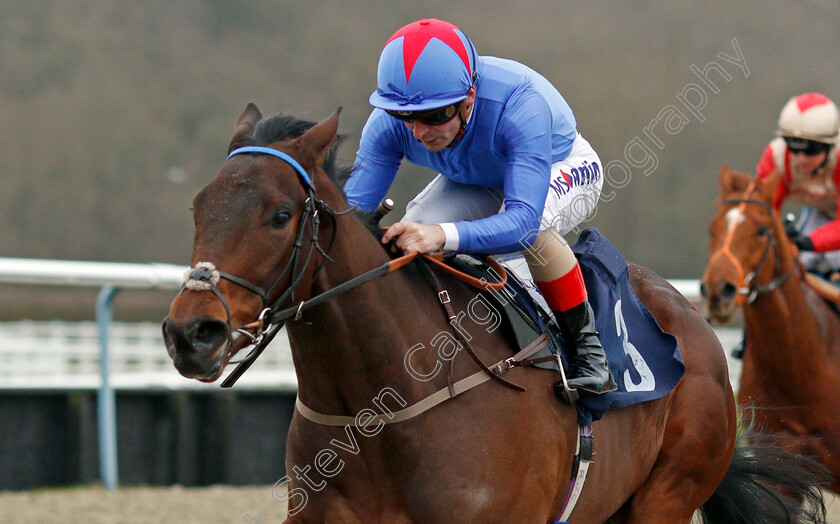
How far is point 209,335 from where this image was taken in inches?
78.9

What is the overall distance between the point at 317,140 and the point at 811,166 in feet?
13.6

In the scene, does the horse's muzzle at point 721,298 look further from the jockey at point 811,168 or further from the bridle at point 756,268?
the jockey at point 811,168

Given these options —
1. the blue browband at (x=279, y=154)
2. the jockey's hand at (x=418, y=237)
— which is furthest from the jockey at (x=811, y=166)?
the blue browband at (x=279, y=154)

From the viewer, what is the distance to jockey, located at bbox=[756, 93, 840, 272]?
18.2 feet

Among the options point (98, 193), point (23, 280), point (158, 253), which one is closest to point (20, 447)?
point (23, 280)

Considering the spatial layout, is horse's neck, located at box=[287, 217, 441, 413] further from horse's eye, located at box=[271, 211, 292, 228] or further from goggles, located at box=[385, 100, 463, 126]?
goggles, located at box=[385, 100, 463, 126]

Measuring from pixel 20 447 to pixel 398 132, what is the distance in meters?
3.61

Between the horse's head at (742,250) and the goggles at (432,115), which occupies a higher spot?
the goggles at (432,115)

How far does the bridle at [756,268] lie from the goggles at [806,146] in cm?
52

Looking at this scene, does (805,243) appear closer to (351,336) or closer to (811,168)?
(811,168)

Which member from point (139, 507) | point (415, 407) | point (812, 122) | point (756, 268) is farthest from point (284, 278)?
point (812, 122)

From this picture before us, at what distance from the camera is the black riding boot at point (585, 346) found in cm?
290

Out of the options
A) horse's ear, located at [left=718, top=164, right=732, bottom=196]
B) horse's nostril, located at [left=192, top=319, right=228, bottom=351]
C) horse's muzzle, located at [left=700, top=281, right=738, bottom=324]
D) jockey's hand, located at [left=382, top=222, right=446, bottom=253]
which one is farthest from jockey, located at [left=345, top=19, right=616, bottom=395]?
horse's ear, located at [left=718, top=164, right=732, bottom=196]

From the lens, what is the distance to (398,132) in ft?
9.84
